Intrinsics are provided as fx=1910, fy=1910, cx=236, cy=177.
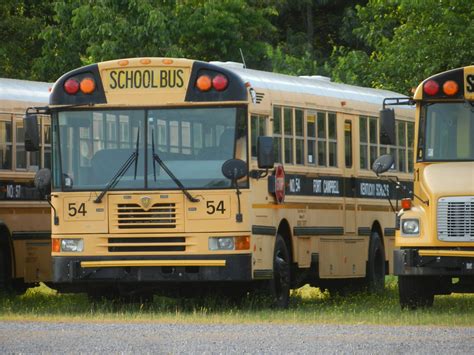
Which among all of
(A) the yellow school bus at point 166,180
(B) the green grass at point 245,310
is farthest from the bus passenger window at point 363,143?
(A) the yellow school bus at point 166,180

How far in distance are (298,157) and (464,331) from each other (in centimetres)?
622

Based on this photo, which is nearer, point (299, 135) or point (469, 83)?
point (469, 83)

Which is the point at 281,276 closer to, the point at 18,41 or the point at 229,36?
the point at 229,36

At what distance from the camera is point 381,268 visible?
26.0 meters

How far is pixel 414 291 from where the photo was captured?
826 inches

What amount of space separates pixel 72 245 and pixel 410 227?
371 cm

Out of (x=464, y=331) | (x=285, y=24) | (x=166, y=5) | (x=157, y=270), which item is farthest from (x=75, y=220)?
(x=285, y=24)

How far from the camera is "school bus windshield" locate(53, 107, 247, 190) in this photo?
68.4 feet

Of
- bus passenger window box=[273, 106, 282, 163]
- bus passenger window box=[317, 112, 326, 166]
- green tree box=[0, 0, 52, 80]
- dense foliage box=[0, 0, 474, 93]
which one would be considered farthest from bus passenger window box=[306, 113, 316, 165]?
green tree box=[0, 0, 52, 80]

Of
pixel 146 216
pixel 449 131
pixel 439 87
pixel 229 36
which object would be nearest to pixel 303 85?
Answer: pixel 439 87

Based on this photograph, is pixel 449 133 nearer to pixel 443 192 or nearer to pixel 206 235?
pixel 443 192

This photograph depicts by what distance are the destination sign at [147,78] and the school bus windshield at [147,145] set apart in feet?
0.90

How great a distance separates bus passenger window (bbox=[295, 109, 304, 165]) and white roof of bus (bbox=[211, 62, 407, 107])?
1.03ft

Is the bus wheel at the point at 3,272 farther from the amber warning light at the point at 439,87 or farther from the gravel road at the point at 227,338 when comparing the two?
the amber warning light at the point at 439,87
